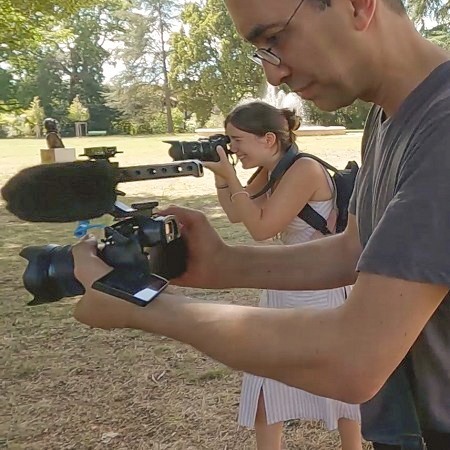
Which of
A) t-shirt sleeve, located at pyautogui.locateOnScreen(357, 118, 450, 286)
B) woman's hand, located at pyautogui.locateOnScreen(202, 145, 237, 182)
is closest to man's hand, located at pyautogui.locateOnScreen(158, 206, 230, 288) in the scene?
t-shirt sleeve, located at pyautogui.locateOnScreen(357, 118, 450, 286)

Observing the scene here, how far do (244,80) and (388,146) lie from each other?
119 feet

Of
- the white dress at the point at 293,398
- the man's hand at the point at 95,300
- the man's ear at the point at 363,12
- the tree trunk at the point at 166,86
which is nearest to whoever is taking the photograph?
the man's ear at the point at 363,12

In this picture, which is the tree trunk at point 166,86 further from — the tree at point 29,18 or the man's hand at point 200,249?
the man's hand at point 200,249

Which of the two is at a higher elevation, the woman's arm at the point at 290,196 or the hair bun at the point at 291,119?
the hair bun at the point at 291,119

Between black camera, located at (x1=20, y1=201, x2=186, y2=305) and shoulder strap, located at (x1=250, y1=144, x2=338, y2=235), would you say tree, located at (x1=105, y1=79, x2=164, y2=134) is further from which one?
black camera, located at (x1=20, y1=201, x2=186, y2=305)

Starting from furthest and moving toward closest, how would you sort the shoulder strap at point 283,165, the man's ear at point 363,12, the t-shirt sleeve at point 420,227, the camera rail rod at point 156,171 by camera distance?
the shoulder strap at point 283,165 → the camera rail rod at point 156,171 → the man's ear at point 363,12 → the t-shirt sleeve at point 420,227

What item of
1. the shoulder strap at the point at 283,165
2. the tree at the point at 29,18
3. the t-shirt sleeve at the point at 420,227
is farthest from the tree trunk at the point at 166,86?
the t-shirt sleeve at the point at 420,227

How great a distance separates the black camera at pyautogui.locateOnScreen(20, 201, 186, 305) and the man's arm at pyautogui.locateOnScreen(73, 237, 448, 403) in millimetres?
44

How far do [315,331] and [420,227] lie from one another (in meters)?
0.23

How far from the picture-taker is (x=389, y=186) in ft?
4.02

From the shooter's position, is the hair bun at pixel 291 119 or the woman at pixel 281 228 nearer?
the woman at pixel 281 228

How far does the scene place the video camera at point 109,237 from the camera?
50.8 inches

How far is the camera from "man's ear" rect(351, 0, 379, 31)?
1180mm

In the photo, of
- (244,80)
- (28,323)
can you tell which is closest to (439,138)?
(28,323)
